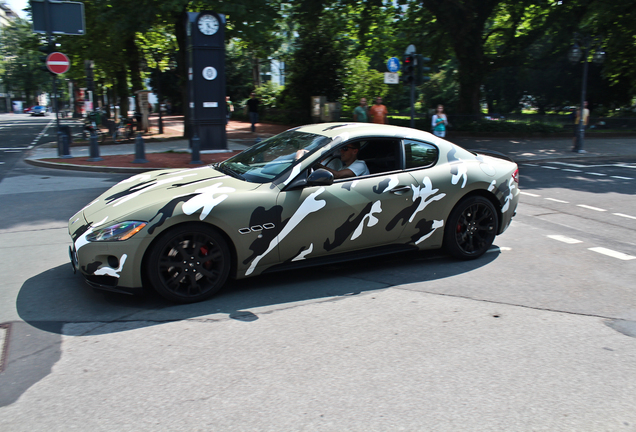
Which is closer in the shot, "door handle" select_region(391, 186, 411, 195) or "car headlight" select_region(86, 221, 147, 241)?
"car headlight" select_region(86, 221, 147, 241)

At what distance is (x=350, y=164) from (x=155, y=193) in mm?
1844

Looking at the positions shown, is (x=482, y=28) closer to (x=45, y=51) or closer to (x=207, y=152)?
(x=207, y=152)

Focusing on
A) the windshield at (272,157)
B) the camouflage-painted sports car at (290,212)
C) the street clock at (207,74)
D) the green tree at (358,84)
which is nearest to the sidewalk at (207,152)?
the street clock at (207,74)

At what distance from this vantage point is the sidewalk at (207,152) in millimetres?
14734

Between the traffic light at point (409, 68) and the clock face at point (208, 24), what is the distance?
5.82m

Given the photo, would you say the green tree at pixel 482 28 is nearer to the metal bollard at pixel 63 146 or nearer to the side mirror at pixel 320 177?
the metal bollard at pixel 63 146

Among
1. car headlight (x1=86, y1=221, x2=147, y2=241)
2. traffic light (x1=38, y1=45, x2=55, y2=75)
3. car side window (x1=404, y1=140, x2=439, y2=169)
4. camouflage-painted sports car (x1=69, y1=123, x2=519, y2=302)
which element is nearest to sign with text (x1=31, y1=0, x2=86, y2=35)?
traffic light (x1=38, y1=45, x2=55, y2=75)

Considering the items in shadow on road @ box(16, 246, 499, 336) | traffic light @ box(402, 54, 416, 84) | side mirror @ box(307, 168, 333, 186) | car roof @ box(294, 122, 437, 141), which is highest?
traffic light @ box(402, 54, 416, 84)

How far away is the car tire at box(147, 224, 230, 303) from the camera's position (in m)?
4.48

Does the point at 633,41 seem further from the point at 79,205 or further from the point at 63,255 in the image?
the point at 63,255

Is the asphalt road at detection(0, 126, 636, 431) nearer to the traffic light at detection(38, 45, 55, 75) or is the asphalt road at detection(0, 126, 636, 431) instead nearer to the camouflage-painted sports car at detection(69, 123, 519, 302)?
the camouflage-painted sports car at detection(69, 123, 519, 302)

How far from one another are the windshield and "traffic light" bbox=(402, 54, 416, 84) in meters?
11.4

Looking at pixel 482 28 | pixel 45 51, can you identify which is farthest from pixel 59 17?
pixel 482 28

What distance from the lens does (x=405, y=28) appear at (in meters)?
27.0
